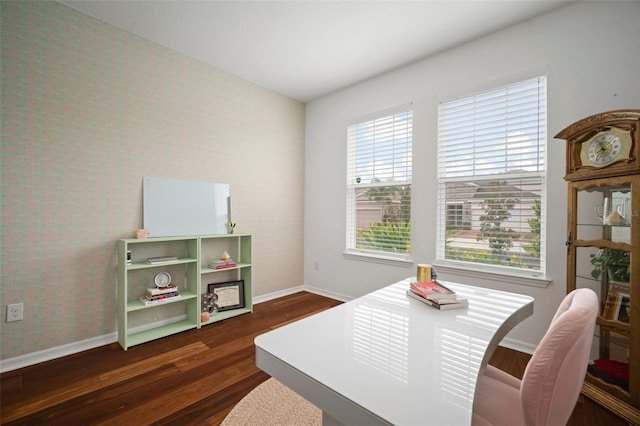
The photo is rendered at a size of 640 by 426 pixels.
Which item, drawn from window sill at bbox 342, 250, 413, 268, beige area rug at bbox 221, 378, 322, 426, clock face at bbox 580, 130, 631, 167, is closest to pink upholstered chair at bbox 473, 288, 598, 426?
beige area rug at bbox 221, 378, 322, 426

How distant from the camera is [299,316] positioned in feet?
10.4

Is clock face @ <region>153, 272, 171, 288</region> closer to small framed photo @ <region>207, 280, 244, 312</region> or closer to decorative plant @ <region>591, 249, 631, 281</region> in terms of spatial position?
small framed photo @ <region>207, 280, 244, 312</region>

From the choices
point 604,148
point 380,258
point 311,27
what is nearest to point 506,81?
point 604,148

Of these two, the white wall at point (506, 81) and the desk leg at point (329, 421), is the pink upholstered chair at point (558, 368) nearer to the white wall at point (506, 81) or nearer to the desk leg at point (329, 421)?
the desk leg at point (329, 421)

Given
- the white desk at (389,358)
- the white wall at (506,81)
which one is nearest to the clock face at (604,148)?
the white wall at (506,81)

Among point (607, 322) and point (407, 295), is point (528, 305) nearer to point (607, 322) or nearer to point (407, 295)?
point (407, 295)

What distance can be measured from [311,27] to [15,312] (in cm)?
330

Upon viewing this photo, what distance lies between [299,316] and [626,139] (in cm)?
300

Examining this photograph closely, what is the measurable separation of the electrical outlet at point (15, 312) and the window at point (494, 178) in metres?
3.58

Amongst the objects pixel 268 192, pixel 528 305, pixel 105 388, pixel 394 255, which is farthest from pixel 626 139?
pixel 105 388

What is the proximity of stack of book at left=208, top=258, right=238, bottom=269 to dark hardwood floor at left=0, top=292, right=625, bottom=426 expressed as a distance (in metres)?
0.70

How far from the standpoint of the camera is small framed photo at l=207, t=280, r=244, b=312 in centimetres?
318

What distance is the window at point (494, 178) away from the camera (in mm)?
2385

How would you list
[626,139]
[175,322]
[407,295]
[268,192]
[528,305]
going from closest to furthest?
[528,305] < [407,295] < [626,139] < [175,322] < [268,192]
